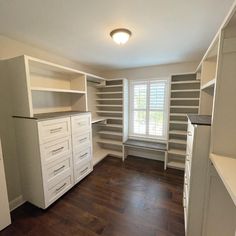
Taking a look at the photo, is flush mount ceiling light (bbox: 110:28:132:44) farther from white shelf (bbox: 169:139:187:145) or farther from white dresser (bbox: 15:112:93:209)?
white shelf (bbox: 169:139:187:145)

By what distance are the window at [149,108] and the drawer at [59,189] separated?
81.1 inches

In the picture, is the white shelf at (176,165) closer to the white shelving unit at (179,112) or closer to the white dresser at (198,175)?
the white shelving unit at (179,112)

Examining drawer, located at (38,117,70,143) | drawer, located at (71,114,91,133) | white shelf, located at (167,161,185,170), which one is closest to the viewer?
drawer, located at (38,117,70,143)

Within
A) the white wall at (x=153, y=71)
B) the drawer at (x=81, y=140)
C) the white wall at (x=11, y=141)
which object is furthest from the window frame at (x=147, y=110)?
the white wall at (x=11, y=141)

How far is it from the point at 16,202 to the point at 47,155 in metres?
0.92

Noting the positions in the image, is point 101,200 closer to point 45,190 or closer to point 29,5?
point 45,190

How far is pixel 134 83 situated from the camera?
362cm

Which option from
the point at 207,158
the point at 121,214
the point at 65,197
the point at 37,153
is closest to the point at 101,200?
the point at 121,214

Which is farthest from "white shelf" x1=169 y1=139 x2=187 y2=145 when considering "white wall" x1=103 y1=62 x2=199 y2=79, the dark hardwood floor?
"white wall" x1=103 y1=62 x2=199 y2=79

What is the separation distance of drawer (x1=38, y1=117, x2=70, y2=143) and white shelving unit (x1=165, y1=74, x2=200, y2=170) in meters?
2.22

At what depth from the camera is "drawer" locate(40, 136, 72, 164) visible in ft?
6.08

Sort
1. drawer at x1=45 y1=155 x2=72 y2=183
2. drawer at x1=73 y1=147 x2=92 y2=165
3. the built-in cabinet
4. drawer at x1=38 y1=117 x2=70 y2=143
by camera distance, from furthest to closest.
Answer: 1. drawer at x1=73 y1=147 x2=92 y2=165
2. drawer at x1=45 y1=155 x2=72 y2=183
3. drawer at x1=38 y1=117 x2=70 y2=143
4. the built-in cabinet

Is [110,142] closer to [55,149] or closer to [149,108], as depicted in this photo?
[149,108]

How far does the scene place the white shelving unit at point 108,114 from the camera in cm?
353
